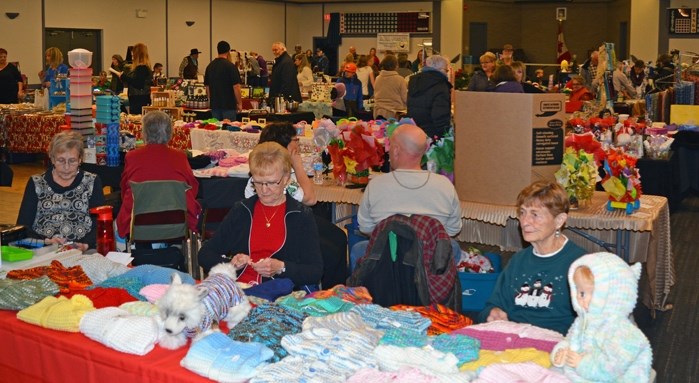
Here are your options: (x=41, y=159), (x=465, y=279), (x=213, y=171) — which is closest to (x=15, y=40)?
(x=41, y=159)

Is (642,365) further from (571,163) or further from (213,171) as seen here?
(213,171)

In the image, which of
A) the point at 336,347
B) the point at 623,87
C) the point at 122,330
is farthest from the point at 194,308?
the point at 623,87

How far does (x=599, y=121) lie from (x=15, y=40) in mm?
13823

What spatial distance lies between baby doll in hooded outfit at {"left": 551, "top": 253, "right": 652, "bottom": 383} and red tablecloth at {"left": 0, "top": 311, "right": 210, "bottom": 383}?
3.28 ft

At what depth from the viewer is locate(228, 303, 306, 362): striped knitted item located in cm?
268

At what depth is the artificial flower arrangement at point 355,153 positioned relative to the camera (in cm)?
579

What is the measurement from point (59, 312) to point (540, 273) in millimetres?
1599

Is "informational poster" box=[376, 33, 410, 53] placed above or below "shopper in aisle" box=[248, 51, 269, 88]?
above

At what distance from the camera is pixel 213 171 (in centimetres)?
636

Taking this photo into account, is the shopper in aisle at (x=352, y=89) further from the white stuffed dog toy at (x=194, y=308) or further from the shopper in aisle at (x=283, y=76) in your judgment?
the white stuffed dog toy at (x=194, y=308)

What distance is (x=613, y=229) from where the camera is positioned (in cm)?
508

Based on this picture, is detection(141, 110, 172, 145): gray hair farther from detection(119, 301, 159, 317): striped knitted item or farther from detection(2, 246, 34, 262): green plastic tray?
detection(119, 301, 159, 317): striped knitted item

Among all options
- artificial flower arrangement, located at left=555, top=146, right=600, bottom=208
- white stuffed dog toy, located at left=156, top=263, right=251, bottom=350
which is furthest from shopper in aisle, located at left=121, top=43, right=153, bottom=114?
white stuffed dog toy, located at left=156, top=263, right=251, bottom=350

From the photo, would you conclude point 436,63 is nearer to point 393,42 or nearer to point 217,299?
point 217,299
